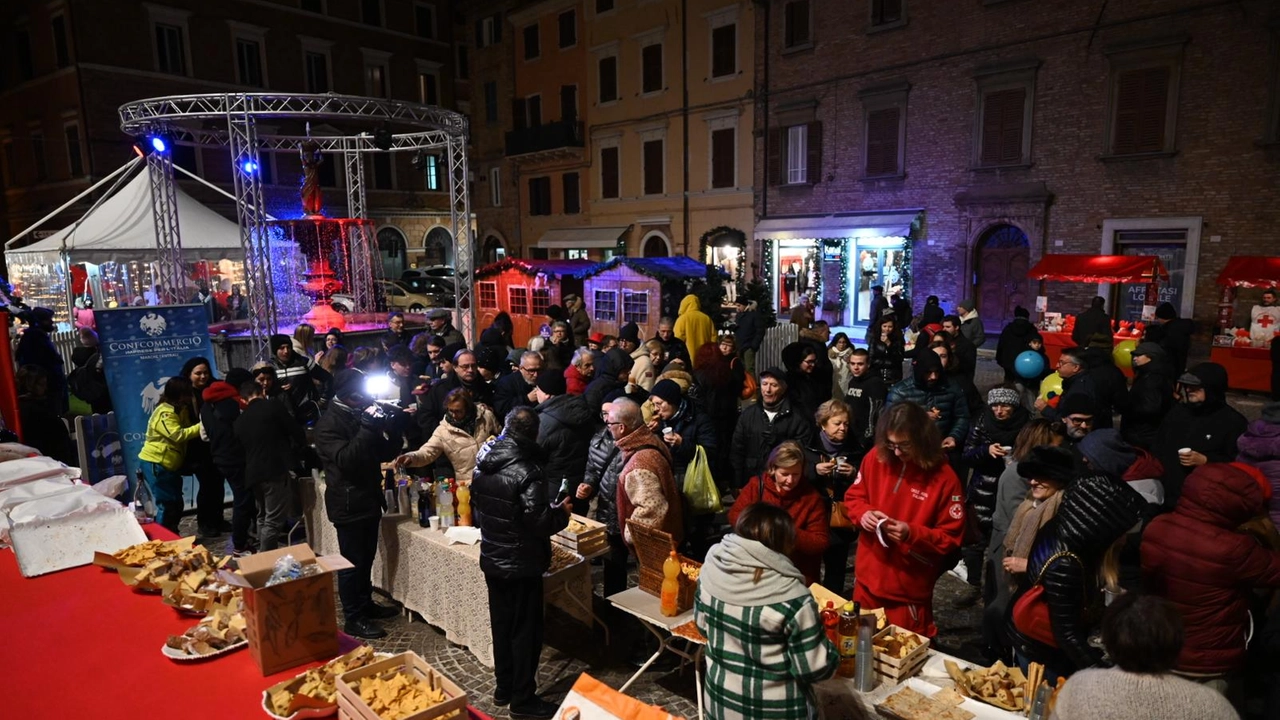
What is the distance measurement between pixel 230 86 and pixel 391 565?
2934cm

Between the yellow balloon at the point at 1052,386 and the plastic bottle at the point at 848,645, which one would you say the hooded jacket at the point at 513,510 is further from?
the yellow balloon at the point at 1052,386

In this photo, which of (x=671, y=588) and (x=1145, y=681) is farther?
(x=671, y=588)

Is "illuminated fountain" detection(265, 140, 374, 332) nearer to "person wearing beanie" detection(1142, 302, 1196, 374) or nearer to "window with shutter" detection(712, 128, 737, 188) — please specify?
"window with shutter" detection(712, 128, 737, 188)

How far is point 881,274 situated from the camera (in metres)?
20.0

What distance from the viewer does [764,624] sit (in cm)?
278

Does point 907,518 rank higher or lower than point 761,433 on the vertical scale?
lower

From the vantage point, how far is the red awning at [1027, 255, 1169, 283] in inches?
539

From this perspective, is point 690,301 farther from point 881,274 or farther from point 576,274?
point 881,274

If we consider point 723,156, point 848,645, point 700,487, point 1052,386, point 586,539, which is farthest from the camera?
point 723,156

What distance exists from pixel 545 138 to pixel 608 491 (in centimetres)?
2509

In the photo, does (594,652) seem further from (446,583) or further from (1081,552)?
(1081,552)

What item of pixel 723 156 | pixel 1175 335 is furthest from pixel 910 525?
pixel 723 156

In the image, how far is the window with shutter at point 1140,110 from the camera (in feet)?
49.6

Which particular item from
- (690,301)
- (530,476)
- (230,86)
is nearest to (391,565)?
(530,476)
